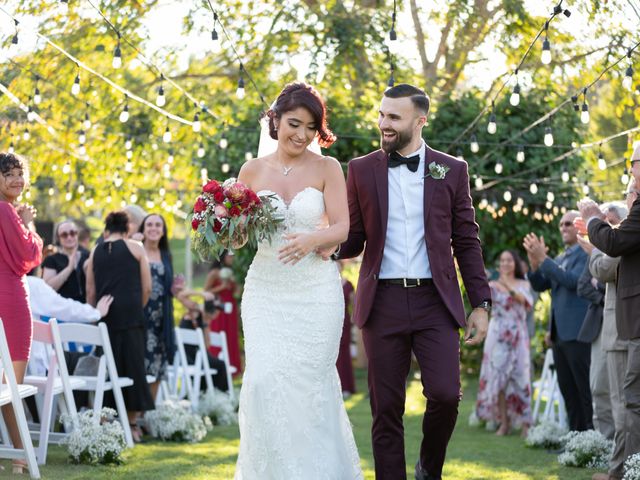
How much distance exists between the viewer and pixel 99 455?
329 inches

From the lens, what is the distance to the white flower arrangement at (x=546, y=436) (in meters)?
10.6

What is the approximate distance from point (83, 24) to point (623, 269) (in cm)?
1187

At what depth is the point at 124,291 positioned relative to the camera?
10008 millimetres

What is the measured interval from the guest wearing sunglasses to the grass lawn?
168cm

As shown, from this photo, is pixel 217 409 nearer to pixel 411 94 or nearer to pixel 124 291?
pixel 124 291

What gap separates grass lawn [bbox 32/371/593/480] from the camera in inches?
321

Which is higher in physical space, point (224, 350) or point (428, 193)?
point (428, 193)

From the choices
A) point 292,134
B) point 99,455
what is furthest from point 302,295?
point 99,455

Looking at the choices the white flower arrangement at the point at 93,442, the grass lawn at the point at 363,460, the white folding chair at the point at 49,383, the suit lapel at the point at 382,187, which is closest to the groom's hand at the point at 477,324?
the suit lapel at the point at 382,187

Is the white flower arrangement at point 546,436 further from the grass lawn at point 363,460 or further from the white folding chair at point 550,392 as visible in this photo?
the white folding chair at point 550,392

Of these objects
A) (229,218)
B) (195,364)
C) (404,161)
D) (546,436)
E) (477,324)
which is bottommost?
(546,436)

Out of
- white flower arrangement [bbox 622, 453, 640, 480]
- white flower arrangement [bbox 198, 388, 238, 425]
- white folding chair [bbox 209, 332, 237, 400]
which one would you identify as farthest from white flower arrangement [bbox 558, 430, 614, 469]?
white folding chair [bbox 209, 332, 237, 400]

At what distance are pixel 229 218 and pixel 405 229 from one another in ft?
3.16

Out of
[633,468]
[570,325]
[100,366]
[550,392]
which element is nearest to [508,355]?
[550,392]
